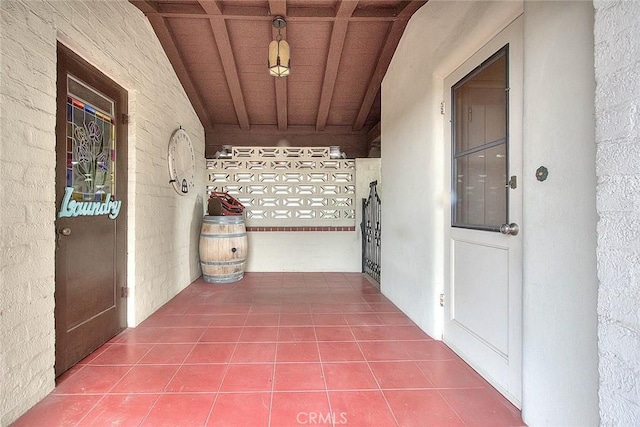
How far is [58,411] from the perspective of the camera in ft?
5.08

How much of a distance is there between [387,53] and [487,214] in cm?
238

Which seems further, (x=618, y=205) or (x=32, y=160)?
(x=32, y=160)

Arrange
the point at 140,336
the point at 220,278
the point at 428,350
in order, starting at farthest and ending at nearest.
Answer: the point at 220,278 < the point at 140,336 < the point at 428,350

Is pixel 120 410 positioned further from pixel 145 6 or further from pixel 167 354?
pixel 145 6

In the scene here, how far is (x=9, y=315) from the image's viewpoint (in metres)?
1.46

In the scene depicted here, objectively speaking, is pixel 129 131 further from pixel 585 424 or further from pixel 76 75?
pixel 585 424

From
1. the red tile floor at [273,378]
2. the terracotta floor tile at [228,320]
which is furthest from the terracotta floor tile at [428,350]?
the terracotta floor tile at [228,320]

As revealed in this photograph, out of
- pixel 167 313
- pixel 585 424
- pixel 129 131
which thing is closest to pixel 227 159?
pixel 129 131

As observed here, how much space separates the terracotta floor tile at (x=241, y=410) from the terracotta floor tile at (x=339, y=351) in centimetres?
57

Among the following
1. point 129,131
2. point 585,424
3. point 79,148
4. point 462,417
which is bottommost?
point 462,417

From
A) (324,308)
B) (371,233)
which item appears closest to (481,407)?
(324,308)

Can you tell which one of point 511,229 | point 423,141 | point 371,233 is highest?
point 423,141

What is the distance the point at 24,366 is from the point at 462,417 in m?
2.26

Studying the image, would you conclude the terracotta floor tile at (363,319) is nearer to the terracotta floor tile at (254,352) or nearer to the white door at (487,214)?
the white door at (487,214)
